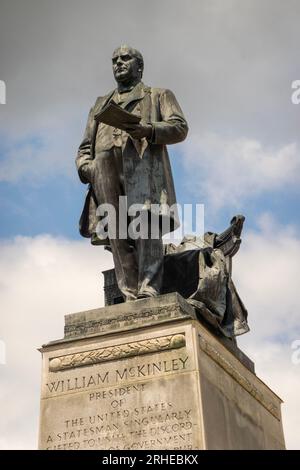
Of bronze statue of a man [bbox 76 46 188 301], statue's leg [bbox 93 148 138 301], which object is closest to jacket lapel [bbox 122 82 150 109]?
bronze statue of a man [bbox 76 46 188 301]

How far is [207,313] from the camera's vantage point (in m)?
11.8

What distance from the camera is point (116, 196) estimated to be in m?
12.6

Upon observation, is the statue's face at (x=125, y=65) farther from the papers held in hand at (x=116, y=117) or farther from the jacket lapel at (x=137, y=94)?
the papers held in hand at (x=116, y=117)

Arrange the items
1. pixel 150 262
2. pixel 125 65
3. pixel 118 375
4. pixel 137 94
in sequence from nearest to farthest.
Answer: pixel 118 375 → pixel 150 262 → pixel 137 94 → pixel 125 65

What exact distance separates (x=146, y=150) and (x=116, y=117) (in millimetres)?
1017

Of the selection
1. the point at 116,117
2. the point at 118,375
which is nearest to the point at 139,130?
the point at 116,117

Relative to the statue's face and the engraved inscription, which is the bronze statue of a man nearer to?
the statue's face

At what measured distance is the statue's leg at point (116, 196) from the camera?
40.3 ft

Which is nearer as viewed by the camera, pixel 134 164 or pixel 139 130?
pixel 139 130

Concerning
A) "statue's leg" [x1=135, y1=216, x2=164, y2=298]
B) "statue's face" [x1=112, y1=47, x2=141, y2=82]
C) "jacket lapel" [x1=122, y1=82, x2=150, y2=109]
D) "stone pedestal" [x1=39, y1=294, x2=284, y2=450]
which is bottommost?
"stone pedestal" [x1=39, y1=294, x2=284, y2=450]

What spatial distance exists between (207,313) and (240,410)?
143cm

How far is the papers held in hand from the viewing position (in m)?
11.7

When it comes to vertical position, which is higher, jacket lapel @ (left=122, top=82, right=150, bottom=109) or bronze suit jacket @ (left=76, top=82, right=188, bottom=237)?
jacket lapel @ (left=122, top=82, right=150, bottom=109)

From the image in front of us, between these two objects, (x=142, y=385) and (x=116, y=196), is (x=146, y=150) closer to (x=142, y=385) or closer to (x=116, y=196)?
(x=116, y=196)
